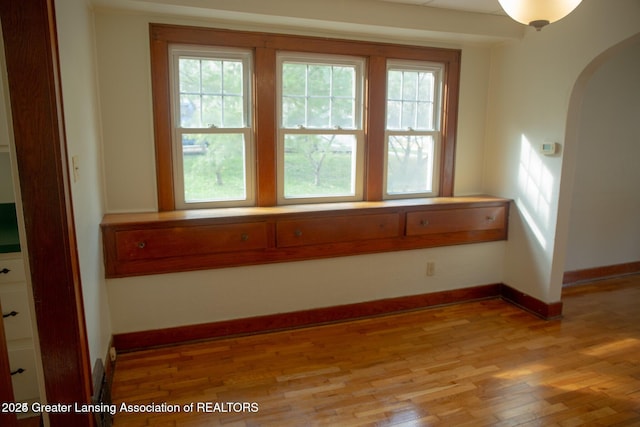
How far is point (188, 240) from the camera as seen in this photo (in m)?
2.63

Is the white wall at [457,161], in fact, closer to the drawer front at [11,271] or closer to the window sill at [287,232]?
the window sill at [287,232]

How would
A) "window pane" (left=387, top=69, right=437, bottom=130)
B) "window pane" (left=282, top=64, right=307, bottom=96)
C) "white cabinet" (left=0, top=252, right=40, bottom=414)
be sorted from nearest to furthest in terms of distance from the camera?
"white cabinet" (left=0, top=252, right=40, bottom=414)
"window pane" (left=282, top=64, right=307, bottom=96)
"window pane" (left=387, top=69, right=437, bottom=130)

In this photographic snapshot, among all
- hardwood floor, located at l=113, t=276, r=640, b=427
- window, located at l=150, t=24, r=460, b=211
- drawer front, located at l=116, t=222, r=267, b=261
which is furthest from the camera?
window, located at l=150, t=24, r=460, b=211

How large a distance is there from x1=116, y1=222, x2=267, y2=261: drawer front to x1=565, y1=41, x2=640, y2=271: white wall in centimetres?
298

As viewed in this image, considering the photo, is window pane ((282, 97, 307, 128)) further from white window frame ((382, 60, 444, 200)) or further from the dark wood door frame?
the dark wood door frame

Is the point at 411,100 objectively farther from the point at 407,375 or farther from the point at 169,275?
the point at 169,275

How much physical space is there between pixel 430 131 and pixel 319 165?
1030 millimetres

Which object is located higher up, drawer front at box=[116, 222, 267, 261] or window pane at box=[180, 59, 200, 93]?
window pane at box=[180, 59, 200, 93]

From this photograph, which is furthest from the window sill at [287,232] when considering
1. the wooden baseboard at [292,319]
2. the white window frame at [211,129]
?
the wooden baseboard at [292,319]

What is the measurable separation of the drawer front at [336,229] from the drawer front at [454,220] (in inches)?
6.4

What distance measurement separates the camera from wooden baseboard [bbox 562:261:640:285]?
3938 millimetres

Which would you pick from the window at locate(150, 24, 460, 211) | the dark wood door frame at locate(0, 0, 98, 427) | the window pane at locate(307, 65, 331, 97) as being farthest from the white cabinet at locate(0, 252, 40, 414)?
the window pane at locate(307, 65, 331, 97)

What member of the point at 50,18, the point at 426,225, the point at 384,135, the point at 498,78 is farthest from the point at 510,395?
the point at 50,18

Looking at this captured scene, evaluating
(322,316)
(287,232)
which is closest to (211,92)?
(287,232)
